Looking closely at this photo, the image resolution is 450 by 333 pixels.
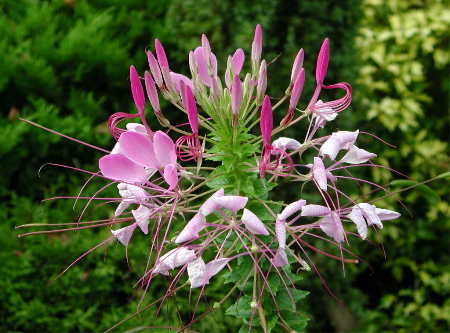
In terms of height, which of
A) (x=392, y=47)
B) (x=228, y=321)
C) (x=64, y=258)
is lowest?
(x=228, y=321)

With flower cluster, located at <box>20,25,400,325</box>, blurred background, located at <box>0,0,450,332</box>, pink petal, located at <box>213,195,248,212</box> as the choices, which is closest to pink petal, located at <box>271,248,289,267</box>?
flower cluster, located at <box>20,25,400,325</box>

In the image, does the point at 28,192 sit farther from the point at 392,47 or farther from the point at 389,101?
the point at 392,47

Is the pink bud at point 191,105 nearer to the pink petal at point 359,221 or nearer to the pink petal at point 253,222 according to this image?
the pink petal at point 253,222

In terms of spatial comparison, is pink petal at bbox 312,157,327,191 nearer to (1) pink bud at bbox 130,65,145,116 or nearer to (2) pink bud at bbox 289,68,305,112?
(2) pink bud at bbox 289,68,305,112

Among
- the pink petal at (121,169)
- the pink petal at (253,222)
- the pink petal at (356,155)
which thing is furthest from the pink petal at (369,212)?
the pink petal at (121,169)

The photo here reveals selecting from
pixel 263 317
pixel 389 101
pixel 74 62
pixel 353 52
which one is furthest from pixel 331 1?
pixel 263 317

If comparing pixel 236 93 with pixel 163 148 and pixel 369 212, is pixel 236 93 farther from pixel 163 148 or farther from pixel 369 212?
pixel 369 212
